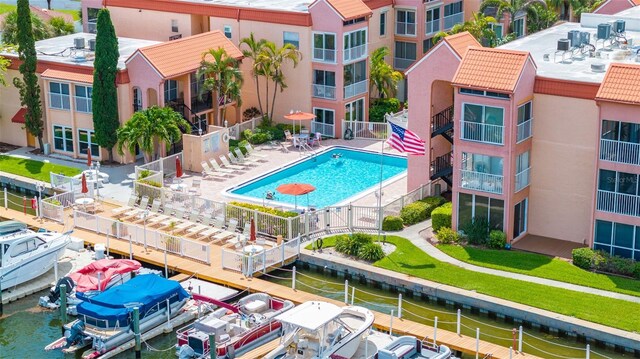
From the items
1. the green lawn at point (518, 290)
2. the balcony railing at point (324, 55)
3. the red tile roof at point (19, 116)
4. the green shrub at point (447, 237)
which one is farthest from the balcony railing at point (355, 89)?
the red tile roof at point (19, 116)

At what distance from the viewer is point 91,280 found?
4494 centimetres

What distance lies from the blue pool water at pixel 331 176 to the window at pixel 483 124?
971 centimetres

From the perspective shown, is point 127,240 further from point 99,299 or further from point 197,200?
point 99,299

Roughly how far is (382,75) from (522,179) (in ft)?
71.0

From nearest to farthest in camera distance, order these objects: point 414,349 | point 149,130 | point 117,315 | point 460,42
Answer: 1. point 414,349
2. point 117,315
3. point 460,42
4. point 149,130

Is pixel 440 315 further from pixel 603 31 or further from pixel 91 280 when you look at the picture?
pixel 603 31

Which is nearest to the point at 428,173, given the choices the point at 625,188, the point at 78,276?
the point at 625,188

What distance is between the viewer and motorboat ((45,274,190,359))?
41.2m

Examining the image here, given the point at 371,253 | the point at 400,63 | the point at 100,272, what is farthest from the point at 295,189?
the point at 400,63

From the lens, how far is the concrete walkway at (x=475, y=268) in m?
44.0

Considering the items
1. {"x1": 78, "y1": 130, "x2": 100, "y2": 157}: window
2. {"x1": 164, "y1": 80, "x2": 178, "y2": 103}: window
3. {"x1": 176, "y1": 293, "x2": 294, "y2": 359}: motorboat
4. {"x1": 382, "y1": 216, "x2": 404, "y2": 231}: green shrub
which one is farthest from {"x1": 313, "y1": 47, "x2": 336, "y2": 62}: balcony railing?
{"x1": 176, "y1": 293, "x2": 294, "y2": 359}: motorboat

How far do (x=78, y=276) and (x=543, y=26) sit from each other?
144 ft

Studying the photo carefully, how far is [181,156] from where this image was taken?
6125 centimetres

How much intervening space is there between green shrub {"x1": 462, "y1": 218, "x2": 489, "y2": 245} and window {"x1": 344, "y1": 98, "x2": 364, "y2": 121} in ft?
63.6
